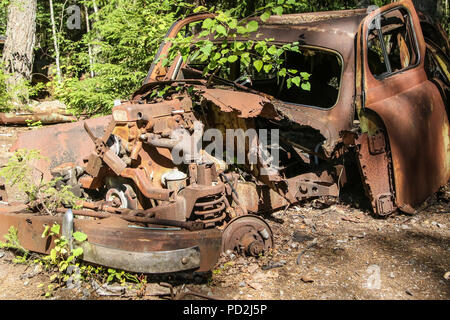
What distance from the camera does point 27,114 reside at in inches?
319

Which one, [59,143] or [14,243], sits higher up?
[59,143]

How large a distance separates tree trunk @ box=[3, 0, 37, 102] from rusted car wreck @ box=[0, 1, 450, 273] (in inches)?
251

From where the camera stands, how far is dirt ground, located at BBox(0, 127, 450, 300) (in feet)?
9.01

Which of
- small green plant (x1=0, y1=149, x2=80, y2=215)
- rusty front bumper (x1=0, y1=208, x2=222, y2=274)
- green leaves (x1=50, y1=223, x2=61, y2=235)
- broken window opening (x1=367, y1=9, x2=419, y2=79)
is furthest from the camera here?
broken window opening (x1=367, y1=9, x2=419, y2=79)

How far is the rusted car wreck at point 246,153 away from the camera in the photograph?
9.26ft

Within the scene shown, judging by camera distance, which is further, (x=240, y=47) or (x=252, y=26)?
(x=240, y=47)

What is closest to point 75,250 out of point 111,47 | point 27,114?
point 111,47

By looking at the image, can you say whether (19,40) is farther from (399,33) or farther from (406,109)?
(406,109)

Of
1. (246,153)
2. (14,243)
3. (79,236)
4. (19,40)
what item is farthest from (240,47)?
(19,40)

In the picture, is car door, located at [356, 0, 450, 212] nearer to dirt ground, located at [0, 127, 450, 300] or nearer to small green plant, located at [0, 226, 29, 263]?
dirt ground, located at [0, 127, 450, 300]

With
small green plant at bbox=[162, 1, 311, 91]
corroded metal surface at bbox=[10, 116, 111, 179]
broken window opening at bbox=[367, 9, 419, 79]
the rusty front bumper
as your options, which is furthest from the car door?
corroded metal surface at bbox=[10, 116, 111, 179]

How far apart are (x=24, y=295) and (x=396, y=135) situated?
3390 mm

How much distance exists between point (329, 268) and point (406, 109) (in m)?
1.83

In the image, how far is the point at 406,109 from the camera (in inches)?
151
